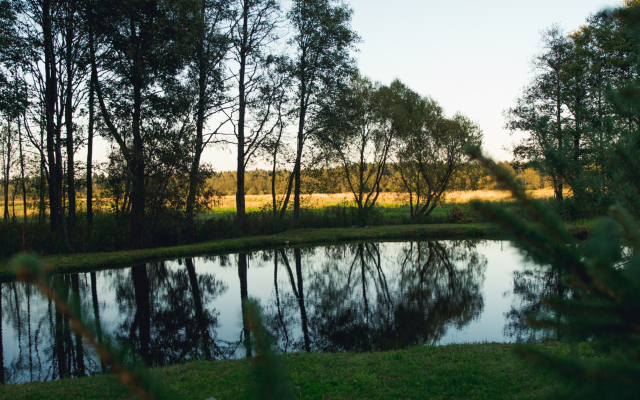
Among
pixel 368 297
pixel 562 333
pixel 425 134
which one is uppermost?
pixel 425 134

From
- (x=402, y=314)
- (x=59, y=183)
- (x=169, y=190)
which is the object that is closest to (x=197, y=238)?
(x=169, y=190)

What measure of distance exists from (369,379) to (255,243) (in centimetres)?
1530

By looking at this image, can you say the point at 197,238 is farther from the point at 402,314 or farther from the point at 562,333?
the point at 562,333

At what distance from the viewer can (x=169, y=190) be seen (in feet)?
56.6

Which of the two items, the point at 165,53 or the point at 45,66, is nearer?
the point at 45,66

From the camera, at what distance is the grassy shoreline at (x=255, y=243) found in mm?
13922

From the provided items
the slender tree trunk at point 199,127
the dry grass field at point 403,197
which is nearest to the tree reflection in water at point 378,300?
the dry grass field at point 403,197

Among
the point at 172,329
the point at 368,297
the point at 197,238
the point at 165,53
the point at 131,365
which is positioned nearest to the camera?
the point at 131,365

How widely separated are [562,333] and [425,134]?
99.9ft

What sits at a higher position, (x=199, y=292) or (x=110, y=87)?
(x=110, y=87)

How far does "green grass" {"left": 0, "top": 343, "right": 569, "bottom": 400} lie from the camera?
15.3 feet

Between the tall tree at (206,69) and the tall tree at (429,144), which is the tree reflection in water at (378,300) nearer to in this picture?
the tall tree at (206,69)

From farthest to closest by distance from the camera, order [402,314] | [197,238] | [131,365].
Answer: [197,238] < [402,314] < [131,365]

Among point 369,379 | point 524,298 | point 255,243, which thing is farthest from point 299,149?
point 369,379
